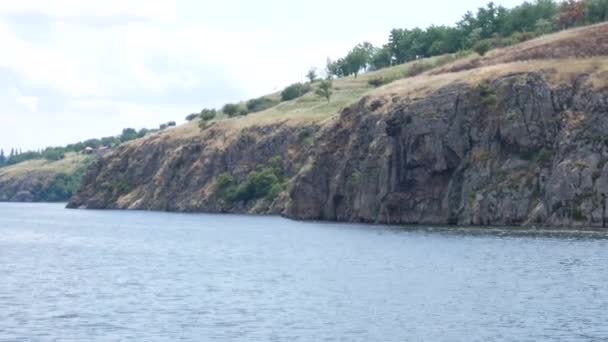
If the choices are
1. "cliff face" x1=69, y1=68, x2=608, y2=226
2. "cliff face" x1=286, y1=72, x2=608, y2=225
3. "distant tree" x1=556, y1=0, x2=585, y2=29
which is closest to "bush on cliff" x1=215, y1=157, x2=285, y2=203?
"cliff face" x1=69, y1=68, x2=608, y2=226

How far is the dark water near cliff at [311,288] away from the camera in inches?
1925

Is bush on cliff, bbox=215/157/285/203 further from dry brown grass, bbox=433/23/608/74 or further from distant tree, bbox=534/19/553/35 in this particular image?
distant tree, bbox=534/19/553/35

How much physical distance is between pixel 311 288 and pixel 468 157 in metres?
65.5

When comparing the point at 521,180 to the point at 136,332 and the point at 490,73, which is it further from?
the point at 136,332

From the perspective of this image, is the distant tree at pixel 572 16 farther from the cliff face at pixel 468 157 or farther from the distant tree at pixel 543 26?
the cliff face at pixel 468 157

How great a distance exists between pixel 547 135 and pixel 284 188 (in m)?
64.6

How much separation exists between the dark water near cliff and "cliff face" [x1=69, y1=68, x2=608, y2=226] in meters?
11.2

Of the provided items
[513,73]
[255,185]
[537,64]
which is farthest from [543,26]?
[513,73]

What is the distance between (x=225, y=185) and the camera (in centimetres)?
19150

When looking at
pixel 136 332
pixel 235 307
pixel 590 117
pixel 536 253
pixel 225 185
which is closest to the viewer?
pixel 136 332

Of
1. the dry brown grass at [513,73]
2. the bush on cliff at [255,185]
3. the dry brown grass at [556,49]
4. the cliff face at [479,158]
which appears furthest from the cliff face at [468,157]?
the bush on cliff at [255,185]

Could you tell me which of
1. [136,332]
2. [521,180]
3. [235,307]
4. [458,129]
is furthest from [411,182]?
[136,332]

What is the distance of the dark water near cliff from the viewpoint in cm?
4891

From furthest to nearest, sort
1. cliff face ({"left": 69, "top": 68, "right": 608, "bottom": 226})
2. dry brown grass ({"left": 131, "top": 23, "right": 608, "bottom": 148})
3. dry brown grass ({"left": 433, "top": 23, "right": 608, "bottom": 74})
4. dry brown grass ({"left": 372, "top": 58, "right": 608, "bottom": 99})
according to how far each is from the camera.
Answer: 1. dry brown grass ({"left": 433, "top": 23, "right": 608, "bottom": 74})
2. dry brown grass ({"left": 131, "top": 23, "right": 608, "bottom": 148})
3. dry brown grass ({"left": 372, "top": 58, "right": 608, "bottom": 99})
4. cliff face ({"left": 69, "top": 68, "right": 608, "bottom": 226})
